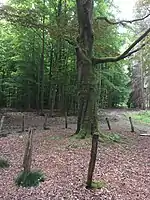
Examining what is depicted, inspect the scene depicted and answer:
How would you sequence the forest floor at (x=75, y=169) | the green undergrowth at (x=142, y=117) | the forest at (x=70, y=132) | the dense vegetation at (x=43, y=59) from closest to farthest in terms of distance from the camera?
the forest floor at (x=75, y=169) → the forest at (x=70, y=132) → the dense vegetation at (x=43, y=59) → the green undergrowth at (x=142, y=117)

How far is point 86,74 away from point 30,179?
649cm

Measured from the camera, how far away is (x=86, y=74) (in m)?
12.2

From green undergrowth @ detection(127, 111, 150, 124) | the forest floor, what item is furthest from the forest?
green undergrowth @ detection(127, 111, 150, 124)

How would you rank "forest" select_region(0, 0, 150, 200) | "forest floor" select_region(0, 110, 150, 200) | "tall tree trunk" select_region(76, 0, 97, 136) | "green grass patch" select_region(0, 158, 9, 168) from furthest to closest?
"tall tree trunk" select_region(76, 0, 97, 136) → "green grass patch" select_region(0, 158, 9, 168) → "forest" select_region(0, 0, 150, 200) → "forest floor" select_region(0, 110, 150, 200)

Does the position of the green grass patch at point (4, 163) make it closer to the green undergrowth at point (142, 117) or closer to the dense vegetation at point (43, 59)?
the dense vegetation at point (43, 59)

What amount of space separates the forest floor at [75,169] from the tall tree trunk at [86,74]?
933 millimetres

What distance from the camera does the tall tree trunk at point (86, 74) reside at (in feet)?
39.3

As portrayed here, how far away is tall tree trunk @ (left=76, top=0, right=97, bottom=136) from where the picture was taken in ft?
39.3

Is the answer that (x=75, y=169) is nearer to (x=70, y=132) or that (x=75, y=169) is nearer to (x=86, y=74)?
(x=86, y=74)

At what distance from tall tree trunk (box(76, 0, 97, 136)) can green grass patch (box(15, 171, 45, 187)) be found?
199 inches

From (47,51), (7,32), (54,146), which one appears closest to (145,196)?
(54,146)

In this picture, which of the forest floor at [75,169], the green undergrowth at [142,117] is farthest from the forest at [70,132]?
the green undergrowth at [142,117]

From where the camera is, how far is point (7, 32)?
27.7 metres

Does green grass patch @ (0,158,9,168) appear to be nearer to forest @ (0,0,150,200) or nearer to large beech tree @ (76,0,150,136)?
forest @ (0,0,150,200)
